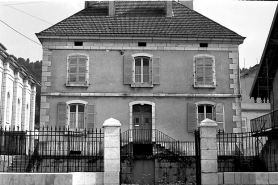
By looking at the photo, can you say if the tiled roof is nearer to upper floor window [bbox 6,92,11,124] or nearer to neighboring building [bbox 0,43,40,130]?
neighboring building [bbox 0,43,40,130]

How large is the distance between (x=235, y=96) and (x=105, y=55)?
6994mm

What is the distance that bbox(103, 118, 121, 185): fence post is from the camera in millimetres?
12805

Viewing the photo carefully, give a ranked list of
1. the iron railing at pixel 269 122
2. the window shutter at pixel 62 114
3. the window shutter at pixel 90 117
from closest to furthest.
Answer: the iron railing at pixel 269 122 < the window shutter at pixel 62 114 < the window shutter at pixel 90 117

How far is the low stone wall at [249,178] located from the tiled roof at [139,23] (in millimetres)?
10431

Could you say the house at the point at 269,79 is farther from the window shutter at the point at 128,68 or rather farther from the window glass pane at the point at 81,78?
the window glass pane at the point at 81,78

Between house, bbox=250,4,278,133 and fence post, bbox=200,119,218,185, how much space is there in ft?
19.2

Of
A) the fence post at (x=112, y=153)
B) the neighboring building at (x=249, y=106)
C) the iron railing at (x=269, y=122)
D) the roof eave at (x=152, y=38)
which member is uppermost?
the roof eave at (x=152, y=38)

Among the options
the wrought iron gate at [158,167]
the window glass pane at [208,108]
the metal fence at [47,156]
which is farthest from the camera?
the window glass pane at [208,108]

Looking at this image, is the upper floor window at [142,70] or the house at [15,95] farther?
the house at [15,95]

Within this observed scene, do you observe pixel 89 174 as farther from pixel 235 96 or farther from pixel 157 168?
pixel 235 96

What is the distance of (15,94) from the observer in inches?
1297

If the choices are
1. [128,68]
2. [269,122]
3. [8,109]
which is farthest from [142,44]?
[8,109]

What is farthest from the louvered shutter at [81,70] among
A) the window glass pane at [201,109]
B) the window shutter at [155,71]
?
the window glass pane at [201,109]

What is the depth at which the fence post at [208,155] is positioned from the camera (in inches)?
502
